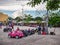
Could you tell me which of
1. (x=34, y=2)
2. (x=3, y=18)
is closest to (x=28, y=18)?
(x=34, y=2)

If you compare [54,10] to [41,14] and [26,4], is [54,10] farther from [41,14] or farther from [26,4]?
[26,4]

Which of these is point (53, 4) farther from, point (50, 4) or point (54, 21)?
point (54, 21)

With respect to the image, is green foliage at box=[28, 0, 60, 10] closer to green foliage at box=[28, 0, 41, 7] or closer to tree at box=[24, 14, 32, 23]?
green foliage at box=[28, 0, 41, 7]

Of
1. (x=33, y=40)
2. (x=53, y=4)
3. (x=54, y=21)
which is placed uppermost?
(x=53, y=4)

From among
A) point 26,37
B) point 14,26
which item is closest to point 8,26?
point 14,26

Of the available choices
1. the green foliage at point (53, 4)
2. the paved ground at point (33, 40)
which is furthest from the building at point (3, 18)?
the green foliage at point (53, 4)

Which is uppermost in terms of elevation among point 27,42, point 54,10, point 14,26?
point 54,10

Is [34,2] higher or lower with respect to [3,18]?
higher

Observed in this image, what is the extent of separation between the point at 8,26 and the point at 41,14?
47 cm

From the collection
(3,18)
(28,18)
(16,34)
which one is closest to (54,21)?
(28,18)

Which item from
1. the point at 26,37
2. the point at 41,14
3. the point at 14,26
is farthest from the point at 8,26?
the point at 41,14

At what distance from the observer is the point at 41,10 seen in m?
2.92

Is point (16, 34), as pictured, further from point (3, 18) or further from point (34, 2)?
point (34, 2)

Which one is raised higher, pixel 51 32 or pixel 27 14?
pixel 27 14
